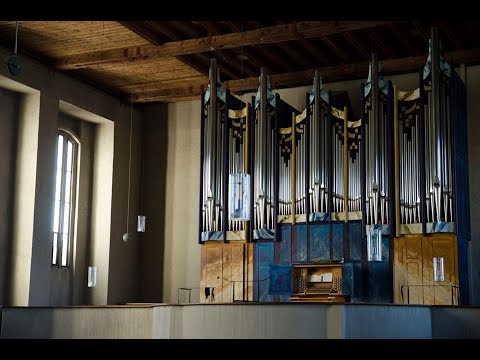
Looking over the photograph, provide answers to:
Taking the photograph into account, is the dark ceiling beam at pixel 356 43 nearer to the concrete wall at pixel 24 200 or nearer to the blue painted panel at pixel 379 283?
the blue painted panel at pixel 379 283

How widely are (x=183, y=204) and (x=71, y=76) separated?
3.14 m

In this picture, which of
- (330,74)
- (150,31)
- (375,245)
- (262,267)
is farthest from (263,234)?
(150,31)

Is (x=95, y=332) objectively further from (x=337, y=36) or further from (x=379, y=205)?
(x=337, y=36)

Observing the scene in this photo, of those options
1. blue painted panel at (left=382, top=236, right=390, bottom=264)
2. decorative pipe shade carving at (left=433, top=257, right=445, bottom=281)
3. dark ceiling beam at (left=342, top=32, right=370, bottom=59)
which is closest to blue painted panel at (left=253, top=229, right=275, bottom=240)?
blue painted panel at (left=382, top=236, right=390, bottom=264)

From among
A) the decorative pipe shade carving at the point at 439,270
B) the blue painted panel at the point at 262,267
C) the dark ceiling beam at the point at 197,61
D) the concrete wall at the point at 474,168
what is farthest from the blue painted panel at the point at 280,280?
the dark ceiling beam at the point at 197,61

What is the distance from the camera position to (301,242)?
12.0 meters

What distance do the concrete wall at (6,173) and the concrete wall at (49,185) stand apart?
0.28ft

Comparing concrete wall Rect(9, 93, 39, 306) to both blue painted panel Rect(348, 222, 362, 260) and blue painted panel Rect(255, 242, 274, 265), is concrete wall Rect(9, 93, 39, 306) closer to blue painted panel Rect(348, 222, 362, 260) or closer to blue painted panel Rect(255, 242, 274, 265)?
blue painted panel Rect(255, 242, 274, 265)

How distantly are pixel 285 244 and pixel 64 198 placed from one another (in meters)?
4.07

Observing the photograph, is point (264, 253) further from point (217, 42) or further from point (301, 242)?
point (217, 42)

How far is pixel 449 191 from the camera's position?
10695 millimetres

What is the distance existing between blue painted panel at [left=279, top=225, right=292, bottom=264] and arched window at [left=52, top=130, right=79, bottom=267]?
3.87m

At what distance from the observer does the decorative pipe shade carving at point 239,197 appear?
28.9 feet
